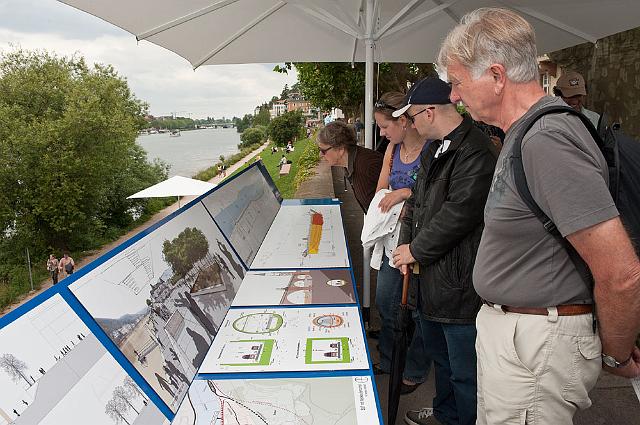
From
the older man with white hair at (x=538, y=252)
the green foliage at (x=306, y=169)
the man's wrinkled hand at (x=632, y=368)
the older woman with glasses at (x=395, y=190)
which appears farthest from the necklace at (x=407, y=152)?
the green foliage at (x=306, y=169)

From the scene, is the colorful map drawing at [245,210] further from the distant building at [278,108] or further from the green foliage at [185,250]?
the distant building at [278,108]

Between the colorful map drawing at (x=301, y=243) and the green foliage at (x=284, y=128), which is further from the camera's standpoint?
the green foliage at (x=284, y=128)

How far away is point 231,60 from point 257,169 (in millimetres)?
1366

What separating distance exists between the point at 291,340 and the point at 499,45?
1390 millimetres

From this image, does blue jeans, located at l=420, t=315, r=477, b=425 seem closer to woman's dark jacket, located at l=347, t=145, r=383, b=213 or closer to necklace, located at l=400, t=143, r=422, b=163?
necklace, located at l=400, t=143, r=422, b=163

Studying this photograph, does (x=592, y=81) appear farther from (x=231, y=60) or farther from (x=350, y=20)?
(x=231, y=60)

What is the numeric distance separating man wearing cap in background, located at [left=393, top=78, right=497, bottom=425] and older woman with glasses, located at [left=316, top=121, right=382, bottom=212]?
3.40 feet

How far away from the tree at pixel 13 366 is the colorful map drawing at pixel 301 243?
202 cm

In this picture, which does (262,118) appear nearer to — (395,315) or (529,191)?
(395,315)

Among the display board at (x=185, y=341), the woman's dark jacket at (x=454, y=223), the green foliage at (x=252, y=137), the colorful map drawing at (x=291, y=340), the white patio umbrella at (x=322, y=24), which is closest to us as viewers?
the display board at (x=185, y=341)

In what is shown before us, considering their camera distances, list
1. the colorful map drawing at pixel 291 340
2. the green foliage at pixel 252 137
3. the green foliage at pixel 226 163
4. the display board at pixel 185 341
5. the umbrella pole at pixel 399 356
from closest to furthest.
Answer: the display board at pixel 185 341
the colorful map drawing at pixel 291 340
the umbrella pole at pixel 399 356
the green foliage at pixel 226 163
the green foliage at pixel 252 137

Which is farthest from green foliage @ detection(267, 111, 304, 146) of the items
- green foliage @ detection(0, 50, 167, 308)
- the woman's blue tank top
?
the woman's blue tank top

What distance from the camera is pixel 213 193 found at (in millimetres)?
3344

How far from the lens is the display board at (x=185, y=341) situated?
4.18 feet
